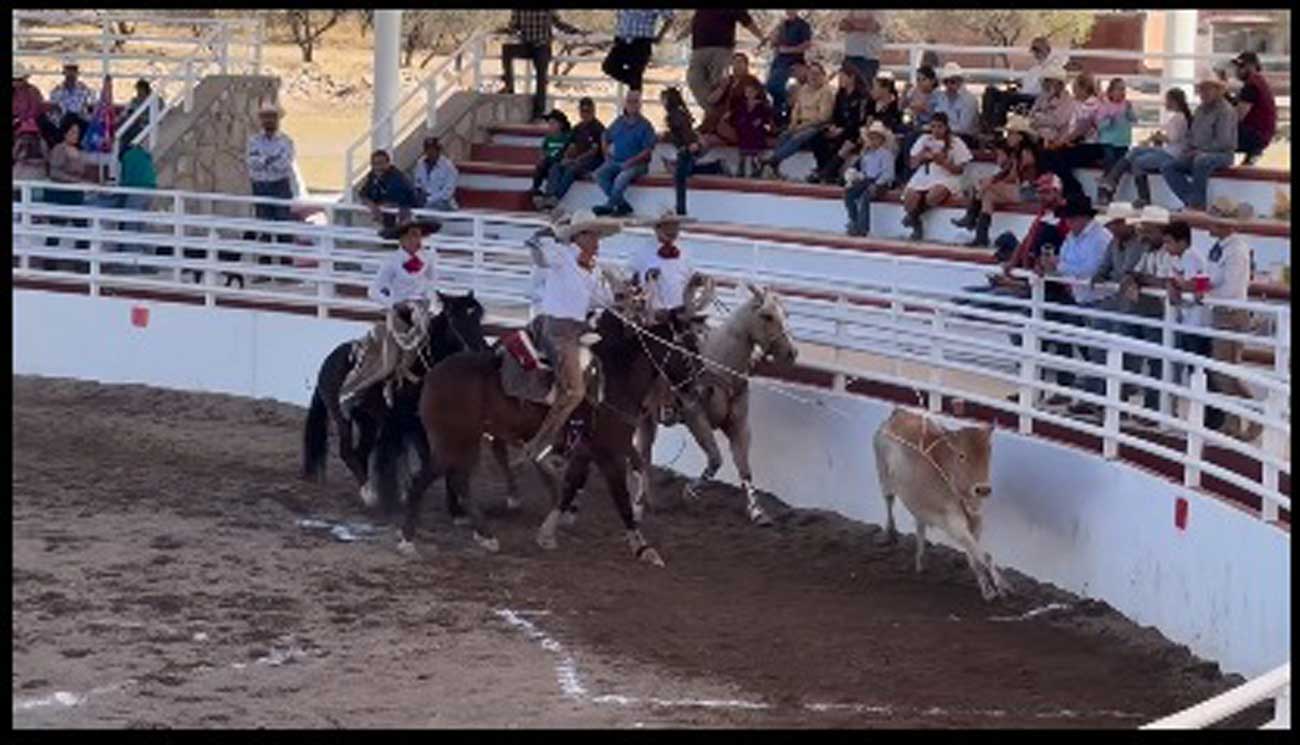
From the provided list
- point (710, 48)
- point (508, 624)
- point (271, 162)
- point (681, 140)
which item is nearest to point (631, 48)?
point (710, 48)

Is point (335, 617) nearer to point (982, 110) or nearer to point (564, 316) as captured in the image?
point (564, 316)

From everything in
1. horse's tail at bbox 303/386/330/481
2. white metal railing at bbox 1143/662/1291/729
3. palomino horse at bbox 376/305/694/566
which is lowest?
horse's tail at bbox 303/386/330/481

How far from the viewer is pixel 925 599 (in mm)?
15094

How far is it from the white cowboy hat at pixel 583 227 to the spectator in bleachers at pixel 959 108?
24.7ft

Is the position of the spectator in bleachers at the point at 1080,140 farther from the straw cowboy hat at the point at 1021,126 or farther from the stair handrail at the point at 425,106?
the stair handrail at the point at 425,106

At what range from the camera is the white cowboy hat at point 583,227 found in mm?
15789

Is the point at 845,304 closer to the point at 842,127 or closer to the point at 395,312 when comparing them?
the point at 395,312

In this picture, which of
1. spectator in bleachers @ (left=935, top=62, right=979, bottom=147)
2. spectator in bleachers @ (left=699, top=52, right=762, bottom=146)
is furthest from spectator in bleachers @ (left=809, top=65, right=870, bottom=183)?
spectator in bleachers @ (left=699, top=52, right=762, bottom=146)

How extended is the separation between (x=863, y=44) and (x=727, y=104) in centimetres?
152

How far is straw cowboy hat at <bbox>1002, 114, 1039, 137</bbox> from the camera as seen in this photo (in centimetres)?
2161

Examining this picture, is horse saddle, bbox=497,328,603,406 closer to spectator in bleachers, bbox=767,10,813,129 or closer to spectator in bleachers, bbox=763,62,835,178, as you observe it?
spectator in bleachers, bbox=763,62,835,178

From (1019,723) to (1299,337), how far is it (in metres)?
2.70

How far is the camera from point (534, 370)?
623 inches

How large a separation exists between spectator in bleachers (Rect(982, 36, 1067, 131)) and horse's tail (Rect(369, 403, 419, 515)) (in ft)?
25.8
